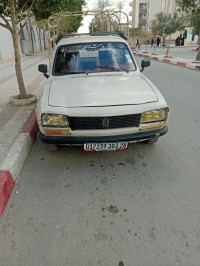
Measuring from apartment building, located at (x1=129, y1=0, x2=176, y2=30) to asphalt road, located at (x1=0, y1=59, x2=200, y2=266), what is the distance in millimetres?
62444

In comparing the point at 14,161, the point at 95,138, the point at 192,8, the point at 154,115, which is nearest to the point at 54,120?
the point at 95,138

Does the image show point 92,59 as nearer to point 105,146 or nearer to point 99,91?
point 99,91

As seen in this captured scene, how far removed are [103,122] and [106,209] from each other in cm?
100

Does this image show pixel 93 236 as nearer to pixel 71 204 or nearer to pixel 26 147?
pixel 71 204

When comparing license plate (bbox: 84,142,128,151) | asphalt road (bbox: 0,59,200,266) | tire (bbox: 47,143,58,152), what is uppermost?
license plate (bbox: 84,142,128,151)

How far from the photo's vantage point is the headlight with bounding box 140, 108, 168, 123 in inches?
102

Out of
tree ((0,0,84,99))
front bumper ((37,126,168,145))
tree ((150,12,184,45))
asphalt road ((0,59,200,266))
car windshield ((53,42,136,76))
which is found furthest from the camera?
tree ((150,12,184,45))

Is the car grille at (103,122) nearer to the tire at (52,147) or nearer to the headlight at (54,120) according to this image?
the headlight at (54,120)

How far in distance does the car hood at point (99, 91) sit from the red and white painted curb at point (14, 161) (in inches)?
36.0

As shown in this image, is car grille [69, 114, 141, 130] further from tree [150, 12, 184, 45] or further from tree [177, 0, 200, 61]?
tree [150, 12, 184, 45]

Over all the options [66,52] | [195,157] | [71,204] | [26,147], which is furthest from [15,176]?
[195,157]

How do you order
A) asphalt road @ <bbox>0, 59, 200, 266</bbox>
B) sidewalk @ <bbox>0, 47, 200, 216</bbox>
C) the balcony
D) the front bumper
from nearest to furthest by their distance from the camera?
asphalt road @ <bbox>0, 59, 200, 266</bbox> → sidewalk @ <bbox>0, 47, 200, 216</bbox> → the front bumper → the balcony

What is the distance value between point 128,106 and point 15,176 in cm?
172

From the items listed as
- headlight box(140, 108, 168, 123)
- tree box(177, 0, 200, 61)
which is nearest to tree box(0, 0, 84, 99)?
headlight box(140, 108, 168, 123)
